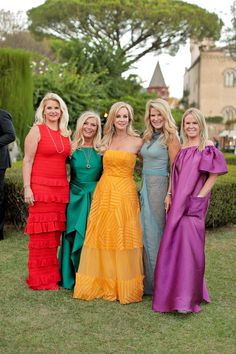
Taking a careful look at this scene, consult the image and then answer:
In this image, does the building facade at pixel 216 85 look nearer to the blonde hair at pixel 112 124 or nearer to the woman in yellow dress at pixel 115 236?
the blonde hair at pixel 112 124

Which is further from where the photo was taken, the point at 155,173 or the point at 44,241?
the point at 44,241

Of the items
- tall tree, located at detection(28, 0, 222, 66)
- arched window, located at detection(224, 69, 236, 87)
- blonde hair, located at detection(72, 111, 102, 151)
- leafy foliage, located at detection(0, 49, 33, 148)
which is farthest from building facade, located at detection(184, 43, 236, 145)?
blonde hair, located at detection(72, 111, 102, 151)

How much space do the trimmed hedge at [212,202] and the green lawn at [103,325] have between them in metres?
2.42

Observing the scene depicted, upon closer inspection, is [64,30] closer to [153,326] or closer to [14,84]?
[14,84]

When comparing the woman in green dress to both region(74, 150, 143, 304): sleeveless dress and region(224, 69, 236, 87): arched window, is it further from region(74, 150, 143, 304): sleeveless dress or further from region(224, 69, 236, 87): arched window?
region(224, 69, 236, 87): arched window

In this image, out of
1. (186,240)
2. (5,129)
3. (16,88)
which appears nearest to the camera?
(186,240)

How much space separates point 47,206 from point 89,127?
33.6 inches

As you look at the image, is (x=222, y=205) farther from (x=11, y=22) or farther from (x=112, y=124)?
(x=11, y=22)

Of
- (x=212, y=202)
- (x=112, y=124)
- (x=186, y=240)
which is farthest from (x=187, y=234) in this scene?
(x=212, y=202)

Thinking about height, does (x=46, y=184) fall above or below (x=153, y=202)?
above

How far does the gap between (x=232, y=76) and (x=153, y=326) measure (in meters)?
54.9

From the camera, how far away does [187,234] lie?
4.08 m

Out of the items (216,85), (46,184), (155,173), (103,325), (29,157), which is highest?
(216,85)

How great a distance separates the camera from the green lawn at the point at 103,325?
3.39 metres
